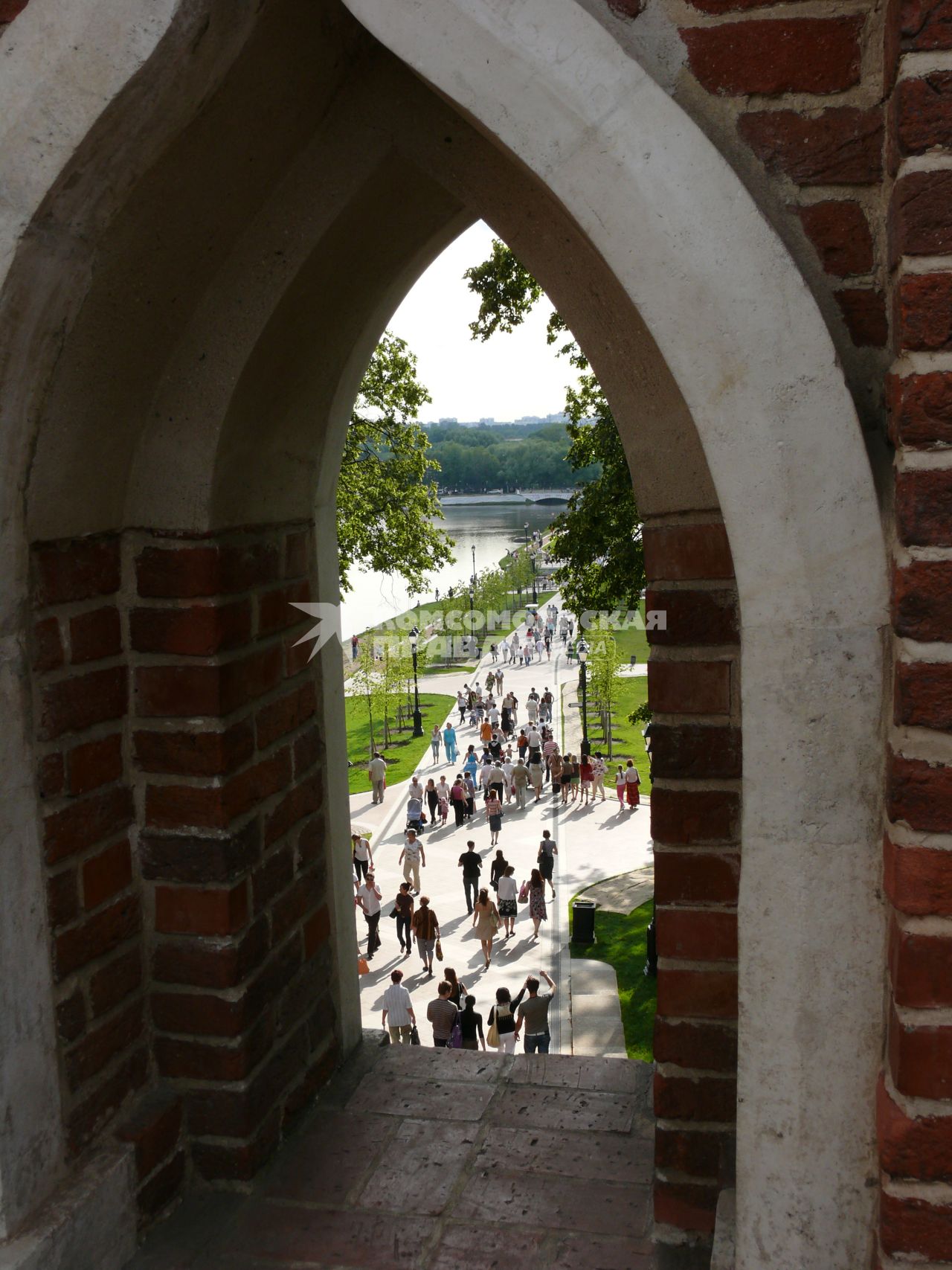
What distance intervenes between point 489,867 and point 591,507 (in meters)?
7.35

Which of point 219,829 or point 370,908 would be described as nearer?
point 219,829

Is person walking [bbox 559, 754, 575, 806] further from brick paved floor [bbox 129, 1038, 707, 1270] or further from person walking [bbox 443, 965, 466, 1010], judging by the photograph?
brick paved floor [bbox 129, 1038, 707, 1270]

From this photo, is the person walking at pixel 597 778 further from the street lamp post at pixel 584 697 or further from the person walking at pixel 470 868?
the person walking at pixel 470 868

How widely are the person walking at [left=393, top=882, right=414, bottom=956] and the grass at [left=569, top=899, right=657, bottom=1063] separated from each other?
2.00 meters

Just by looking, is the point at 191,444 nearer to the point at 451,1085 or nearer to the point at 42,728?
the point at 42,728

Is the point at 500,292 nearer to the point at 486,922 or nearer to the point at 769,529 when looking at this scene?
the point at 486,922

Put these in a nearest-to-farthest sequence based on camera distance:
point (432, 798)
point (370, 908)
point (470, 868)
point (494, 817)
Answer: point (370, 908) → point (470, 868) → point (494, 817) → point (432, 798)

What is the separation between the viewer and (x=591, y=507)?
470 inches

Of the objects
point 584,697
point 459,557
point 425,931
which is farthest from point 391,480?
point 459,557

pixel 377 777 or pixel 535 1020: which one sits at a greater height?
pixel 535 1020

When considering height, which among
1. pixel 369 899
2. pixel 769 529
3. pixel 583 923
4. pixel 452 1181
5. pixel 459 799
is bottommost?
pixel 583 923

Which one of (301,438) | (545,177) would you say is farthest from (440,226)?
(545,177)

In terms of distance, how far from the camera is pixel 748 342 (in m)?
1.48

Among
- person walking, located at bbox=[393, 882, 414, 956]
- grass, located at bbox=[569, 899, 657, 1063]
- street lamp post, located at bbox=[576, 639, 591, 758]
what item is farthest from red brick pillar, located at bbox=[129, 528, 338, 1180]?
street lamp post, located at bbox=[576, 639, 591, 758]
